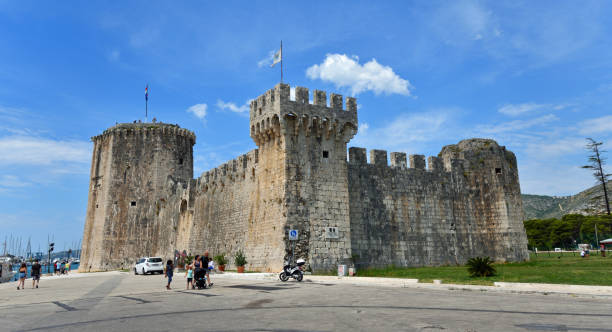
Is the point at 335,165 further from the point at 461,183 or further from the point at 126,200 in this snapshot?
the point at 126,200

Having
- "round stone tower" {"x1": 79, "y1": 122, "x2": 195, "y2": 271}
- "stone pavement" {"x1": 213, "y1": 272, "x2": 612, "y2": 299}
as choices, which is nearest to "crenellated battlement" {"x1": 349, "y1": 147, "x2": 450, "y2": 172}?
"stone pavement" {"x1": 213, "y1": 272, "x2": 612, "y2": 299}

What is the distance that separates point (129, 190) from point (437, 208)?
30.0m

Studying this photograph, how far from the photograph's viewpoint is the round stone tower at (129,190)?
132 ft

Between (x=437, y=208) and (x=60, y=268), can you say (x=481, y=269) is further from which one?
(x=60, y=268)

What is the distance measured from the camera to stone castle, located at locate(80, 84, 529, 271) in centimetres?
2072

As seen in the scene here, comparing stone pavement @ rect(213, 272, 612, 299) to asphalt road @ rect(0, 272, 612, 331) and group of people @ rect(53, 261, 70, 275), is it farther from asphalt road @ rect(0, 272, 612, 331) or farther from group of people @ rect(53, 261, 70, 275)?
group of people @ rect(53, 261, 70, 275)

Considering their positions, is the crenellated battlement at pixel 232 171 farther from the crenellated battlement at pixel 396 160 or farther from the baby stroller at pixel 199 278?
the baby stroller at pixel 199 278

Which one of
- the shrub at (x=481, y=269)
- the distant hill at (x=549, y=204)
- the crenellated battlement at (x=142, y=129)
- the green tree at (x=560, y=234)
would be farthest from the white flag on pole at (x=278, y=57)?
the distant hill at (x=549, y=204)

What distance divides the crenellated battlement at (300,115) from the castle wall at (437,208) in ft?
6.58

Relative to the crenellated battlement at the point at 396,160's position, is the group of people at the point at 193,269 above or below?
below

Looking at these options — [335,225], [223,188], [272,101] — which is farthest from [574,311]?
[223,188]

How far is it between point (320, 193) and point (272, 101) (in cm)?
535

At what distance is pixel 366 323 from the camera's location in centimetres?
689

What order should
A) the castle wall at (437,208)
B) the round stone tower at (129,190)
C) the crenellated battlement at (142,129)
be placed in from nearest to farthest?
the castle wall at (437,208), the round stone tower at (129,190), the crenellated battlement at (142,129)
